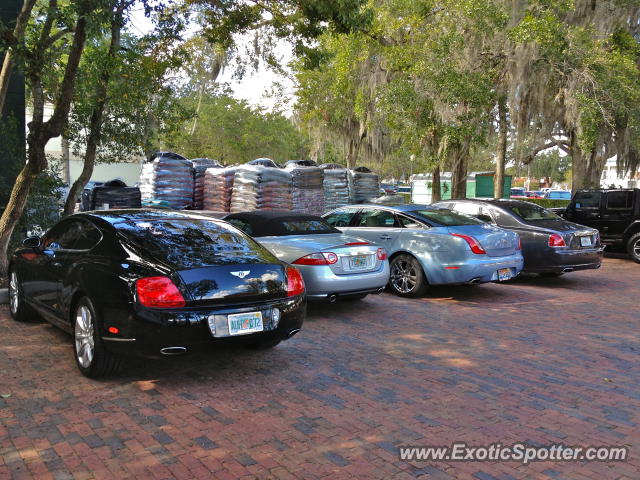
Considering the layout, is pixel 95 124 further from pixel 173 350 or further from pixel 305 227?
pixel 173 350

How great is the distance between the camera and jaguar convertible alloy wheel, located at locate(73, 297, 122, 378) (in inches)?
193

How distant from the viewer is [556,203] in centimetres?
3578

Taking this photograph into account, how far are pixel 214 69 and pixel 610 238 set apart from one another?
12.4 m

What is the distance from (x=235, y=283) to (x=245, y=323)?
35cm

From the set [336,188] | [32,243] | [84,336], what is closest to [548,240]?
[84,336]

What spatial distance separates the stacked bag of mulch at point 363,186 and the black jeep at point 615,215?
23.2ft

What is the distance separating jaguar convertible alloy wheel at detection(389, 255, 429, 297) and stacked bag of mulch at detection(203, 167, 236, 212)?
6.80 meters

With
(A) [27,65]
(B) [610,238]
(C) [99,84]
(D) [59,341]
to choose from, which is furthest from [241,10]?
(B) [610,238]

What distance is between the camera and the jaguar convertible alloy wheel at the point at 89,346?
4.89 meters

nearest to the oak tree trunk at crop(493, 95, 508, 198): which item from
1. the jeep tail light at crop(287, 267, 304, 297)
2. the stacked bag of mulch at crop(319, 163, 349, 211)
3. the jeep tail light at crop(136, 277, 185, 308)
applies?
the stacked bag of mulch at crop(319, 163, 349, 211)

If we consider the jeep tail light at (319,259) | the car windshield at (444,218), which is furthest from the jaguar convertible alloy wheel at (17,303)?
the car windshield at (444,218)

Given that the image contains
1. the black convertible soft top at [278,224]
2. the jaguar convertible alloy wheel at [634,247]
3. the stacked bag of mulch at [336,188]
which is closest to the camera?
the black convertible soft top at [278,224]

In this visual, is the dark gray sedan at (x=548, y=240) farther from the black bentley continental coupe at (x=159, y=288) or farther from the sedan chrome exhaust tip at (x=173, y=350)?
the sedan chrome exhaust tip at (x=173, y=350)

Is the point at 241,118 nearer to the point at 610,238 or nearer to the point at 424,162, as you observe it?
the point at 424,162
